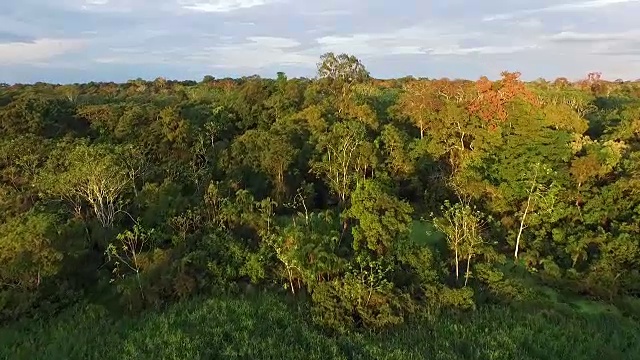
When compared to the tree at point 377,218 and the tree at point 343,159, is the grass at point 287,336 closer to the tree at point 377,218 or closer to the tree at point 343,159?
the tree at point 377,218

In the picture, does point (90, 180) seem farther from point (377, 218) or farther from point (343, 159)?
point (377, 218)

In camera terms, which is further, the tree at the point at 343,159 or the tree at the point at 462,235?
the tree at the point at 343,159

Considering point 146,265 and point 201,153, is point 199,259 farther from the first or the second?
point 201,153

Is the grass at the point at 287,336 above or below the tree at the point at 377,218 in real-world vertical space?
below

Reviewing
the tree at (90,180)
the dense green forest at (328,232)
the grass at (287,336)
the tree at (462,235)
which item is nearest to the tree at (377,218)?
→ the dense green forest at (328,232)

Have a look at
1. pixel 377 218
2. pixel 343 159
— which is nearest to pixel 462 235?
pixel 377 218

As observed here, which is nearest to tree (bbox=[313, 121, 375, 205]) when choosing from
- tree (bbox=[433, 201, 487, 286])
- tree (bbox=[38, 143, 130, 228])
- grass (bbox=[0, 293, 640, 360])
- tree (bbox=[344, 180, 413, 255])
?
tree (bbox=[344, 180, 413, 255])
